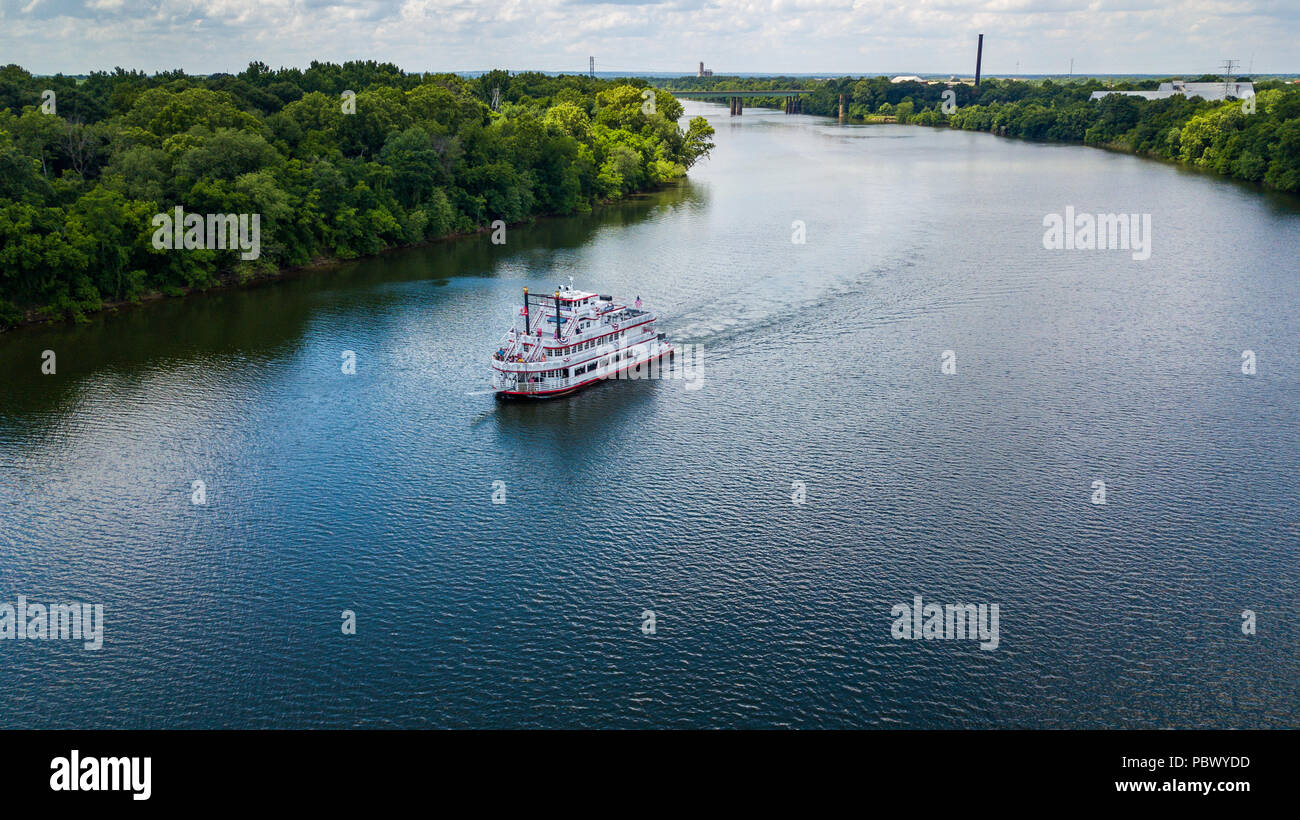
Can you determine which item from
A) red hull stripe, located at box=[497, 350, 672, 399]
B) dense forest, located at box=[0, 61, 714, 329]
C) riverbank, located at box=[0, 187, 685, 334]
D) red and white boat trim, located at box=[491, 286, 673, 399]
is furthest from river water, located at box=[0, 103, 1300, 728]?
dense forest, located at box=[0, 61, 714, 329]

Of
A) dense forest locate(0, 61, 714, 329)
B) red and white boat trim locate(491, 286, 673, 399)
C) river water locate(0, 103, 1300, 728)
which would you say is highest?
dense forest locate(0, 61, 714, 329)

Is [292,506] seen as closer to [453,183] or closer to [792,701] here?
[792,701]

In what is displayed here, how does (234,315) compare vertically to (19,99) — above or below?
below

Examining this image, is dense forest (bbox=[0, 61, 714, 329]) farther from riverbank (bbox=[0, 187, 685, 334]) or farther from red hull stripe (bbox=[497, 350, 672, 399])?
red hull stripe (bbox=[497, 350, 672, 399])

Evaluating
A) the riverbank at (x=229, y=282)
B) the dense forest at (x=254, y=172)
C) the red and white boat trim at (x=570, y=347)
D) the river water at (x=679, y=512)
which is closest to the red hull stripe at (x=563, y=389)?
the red and white boat trim at (x=570, y=347)

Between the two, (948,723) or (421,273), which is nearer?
(948,723)

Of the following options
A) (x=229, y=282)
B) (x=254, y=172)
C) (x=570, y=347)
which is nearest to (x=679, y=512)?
(x=570, y=347)
